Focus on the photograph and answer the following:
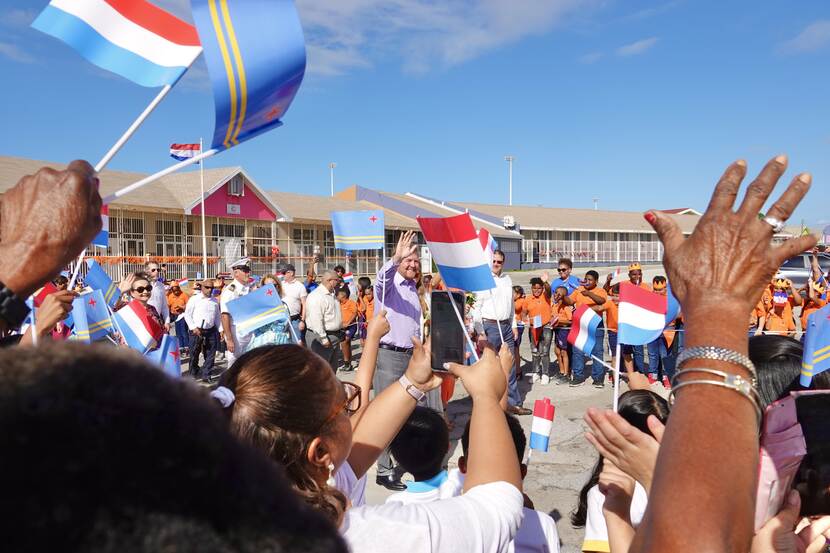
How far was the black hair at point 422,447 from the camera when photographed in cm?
323

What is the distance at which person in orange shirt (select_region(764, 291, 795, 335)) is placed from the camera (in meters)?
9.41

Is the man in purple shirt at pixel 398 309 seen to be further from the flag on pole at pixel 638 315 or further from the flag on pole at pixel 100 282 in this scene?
the flag on pole at pixel 100 282

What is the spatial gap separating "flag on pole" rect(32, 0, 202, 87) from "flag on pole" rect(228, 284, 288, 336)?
3.33m

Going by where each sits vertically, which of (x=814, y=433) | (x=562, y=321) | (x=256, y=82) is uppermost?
(x=256, y=82)

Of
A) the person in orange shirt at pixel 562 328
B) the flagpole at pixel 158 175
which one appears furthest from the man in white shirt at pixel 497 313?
the flagpole at pixel 158 175

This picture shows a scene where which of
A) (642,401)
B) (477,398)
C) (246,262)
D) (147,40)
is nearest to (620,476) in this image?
(477,398)

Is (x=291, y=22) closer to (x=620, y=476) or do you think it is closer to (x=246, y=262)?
(x=620, y=476)

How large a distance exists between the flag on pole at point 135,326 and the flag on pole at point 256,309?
2.67ft

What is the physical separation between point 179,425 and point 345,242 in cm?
758

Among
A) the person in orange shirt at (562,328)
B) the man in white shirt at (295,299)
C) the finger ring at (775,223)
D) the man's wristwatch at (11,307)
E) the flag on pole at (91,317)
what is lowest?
the person in orange shirt at (562,328)

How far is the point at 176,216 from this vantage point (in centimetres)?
2894

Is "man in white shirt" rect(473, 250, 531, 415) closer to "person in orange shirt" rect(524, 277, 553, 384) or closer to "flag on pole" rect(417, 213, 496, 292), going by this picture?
"person in orange shirt" rect(524, 277, 553, 384)

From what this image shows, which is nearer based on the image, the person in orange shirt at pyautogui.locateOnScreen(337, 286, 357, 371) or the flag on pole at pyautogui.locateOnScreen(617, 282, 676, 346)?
the flag on pole at pyautogui.locateOnScreen(617, 282, 676, 346)

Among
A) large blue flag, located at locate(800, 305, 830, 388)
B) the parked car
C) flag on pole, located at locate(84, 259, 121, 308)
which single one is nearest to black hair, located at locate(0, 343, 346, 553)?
large blue flag, located at locate(800, 305, 830, 388)
